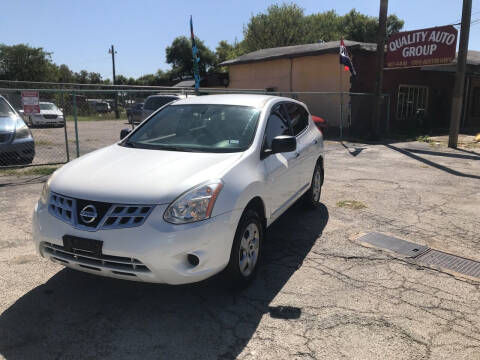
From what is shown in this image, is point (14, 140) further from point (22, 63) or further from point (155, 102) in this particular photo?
point (22, 63)

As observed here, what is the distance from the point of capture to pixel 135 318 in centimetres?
308

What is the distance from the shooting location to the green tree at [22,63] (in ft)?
149

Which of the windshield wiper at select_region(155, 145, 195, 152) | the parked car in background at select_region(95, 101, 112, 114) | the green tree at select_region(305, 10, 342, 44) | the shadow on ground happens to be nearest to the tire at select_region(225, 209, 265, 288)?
the shadow on ground

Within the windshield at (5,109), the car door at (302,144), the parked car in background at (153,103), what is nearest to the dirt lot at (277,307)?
the car door at (302,144)

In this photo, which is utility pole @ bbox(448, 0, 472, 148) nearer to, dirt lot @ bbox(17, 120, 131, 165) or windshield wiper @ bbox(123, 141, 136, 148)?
dirt lot @ bbox(17, 120, 131, 165)

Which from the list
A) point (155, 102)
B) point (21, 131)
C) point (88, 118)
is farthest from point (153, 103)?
point (21, 131)

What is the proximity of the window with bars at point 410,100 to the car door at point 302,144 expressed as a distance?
15.6 metres

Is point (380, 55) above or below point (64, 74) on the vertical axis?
below

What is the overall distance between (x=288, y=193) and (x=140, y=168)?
5.93 feet

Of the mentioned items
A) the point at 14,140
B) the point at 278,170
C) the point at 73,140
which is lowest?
the point at 73,140

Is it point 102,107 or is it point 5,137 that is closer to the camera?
point 5,137

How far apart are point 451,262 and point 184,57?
198ft

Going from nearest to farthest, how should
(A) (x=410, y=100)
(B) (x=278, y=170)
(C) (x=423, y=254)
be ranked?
(B) (x=278, y=170) → (C) (x=423, y=254) → (A) (x=410, y=100)

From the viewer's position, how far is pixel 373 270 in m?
3.98
